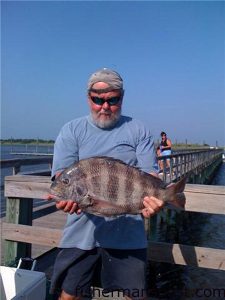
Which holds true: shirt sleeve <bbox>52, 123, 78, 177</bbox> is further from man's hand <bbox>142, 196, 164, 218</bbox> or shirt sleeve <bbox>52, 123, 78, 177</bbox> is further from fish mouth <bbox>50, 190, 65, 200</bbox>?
man's hand <bbox>142, 196, 164, 218</bbox>

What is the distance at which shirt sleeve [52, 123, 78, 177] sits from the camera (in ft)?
9.14

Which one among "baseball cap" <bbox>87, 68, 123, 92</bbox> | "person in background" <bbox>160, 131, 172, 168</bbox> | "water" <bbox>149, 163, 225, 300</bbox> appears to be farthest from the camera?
"person in background" <bbox>160, 131, 172, 168</bbox>

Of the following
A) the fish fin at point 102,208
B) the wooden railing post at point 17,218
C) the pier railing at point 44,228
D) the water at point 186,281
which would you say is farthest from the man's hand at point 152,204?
the water at point 186,281

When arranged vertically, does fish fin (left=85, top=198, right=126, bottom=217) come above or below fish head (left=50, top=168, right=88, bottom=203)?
below

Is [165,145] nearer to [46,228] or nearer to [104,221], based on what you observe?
[46,228]

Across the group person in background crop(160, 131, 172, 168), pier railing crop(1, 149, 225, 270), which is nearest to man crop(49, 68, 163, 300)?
pier railing crop(1, 149, 225, 270)

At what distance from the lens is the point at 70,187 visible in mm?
2535

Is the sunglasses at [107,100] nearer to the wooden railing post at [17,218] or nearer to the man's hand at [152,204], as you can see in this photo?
the man's hand at [152,204]

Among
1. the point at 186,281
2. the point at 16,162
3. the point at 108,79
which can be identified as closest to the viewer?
the point at 108,79

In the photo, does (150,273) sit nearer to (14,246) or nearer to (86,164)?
(14,246)

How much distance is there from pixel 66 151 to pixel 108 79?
1.88 ft

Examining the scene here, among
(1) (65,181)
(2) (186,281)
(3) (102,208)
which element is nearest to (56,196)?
(1) (65,181)

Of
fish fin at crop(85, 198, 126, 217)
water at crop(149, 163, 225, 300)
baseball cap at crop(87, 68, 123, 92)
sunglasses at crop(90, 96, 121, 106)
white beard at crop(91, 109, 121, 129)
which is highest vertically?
baseball cap at crop(87, 68, 123, 92)

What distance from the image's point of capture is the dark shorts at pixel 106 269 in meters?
2.77
